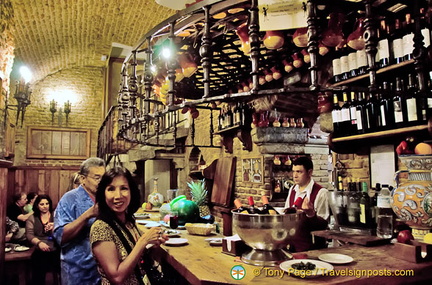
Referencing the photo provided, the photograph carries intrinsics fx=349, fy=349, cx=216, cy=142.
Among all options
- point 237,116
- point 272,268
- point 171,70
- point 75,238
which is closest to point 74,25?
point 237,116

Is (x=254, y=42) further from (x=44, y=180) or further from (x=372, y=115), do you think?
(x=44, y=180)

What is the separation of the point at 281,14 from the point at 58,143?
11.1m

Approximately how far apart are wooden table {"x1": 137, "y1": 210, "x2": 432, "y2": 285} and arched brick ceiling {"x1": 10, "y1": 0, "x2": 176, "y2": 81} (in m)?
5.50

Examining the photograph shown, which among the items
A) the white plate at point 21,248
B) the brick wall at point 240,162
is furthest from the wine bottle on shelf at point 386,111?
the white plate at point 21,248

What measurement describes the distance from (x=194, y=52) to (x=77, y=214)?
4.71ft

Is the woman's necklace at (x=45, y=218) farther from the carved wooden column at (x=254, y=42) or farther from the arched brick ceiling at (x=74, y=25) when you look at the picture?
the carved wooden column at (x=254, y=42)

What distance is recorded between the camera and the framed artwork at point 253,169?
5.27 metres

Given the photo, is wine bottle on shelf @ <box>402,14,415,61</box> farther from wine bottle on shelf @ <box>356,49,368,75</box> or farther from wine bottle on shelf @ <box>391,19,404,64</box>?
wine bottle on shelf @ <box>356,49,368,75</box>

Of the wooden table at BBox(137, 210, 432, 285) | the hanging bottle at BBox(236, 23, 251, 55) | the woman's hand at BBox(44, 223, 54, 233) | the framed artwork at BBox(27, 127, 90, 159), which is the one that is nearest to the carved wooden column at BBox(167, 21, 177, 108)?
the hanging bottle at BBox(236, 23, 251, 55)

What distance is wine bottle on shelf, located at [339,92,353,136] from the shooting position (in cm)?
333

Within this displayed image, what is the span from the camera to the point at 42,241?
4.46 metres

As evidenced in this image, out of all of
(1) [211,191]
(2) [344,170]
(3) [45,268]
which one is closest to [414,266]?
(2) [344,170]

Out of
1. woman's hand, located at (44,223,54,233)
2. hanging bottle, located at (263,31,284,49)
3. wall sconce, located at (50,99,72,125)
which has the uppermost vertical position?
wall sconce, located at (50,99,72,125)

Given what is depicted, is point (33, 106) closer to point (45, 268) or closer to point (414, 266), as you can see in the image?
point (45, 268)
